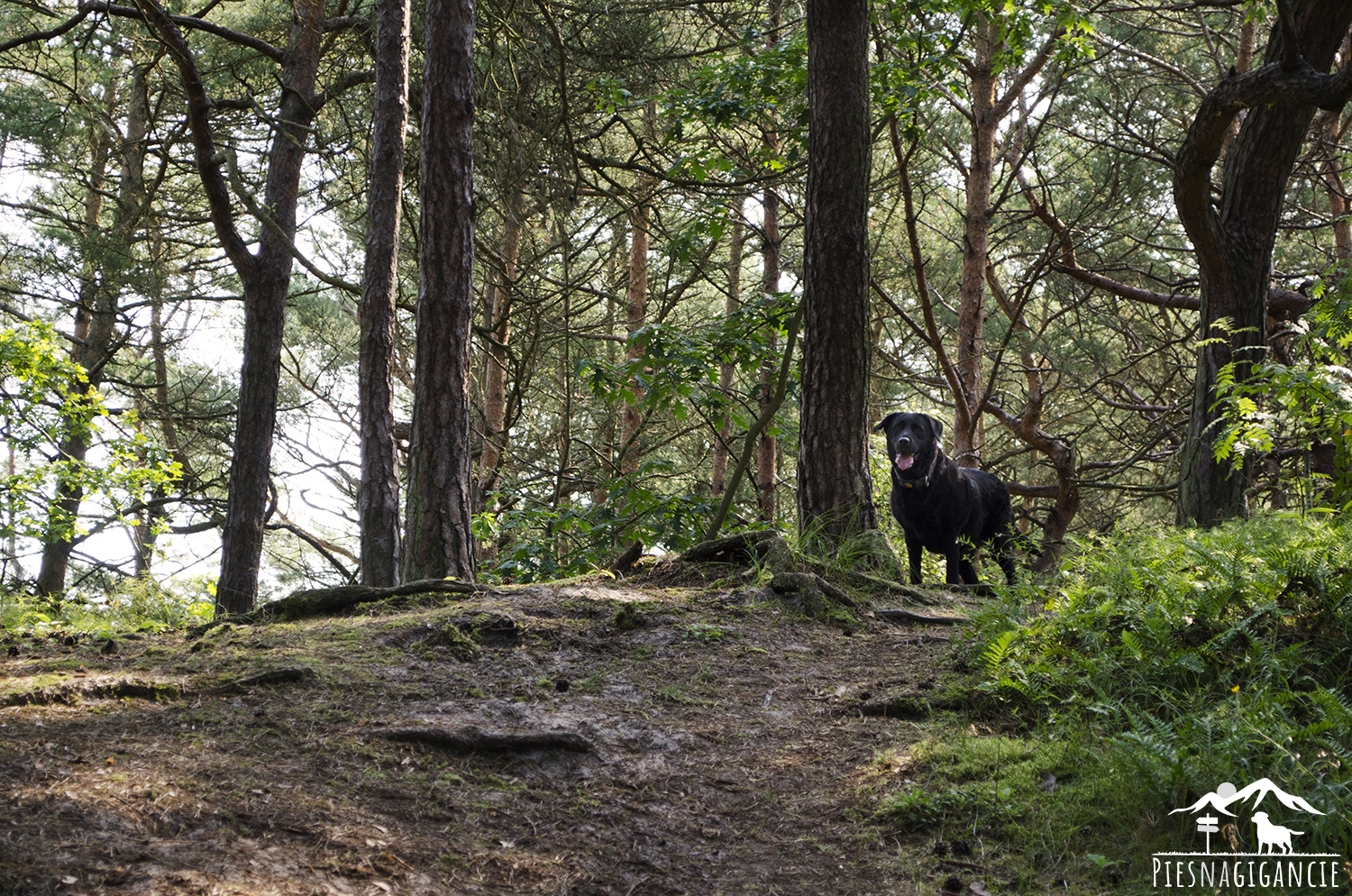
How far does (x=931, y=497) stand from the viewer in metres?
7.87

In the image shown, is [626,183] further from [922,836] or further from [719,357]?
[922,836]

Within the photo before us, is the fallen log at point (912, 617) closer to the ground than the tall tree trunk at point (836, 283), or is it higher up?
closer to the ground

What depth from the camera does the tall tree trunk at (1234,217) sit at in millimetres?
6754

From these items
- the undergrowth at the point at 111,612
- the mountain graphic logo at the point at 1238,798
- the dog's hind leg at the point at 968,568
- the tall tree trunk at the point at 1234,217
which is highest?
the tall tree trunk at the point at 1234,217

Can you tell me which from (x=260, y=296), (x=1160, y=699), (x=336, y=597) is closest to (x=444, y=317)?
(x=336, y=597)

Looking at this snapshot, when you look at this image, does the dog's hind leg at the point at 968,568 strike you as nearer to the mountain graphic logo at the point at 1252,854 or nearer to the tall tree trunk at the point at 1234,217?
the tall tree trunk at the point at 1234,217

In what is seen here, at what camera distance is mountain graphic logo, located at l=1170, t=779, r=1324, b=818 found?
2.13m

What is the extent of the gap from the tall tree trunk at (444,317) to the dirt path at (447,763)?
1.92m

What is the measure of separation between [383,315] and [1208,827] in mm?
7296

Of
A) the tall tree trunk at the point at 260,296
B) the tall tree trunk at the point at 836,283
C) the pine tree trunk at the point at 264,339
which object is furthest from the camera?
the pine tree trunk at the point at 264,339

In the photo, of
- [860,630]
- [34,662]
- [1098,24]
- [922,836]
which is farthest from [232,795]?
[1098,24]

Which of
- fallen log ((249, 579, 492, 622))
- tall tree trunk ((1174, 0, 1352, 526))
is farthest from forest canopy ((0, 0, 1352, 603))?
fallen log ((249, 579, 492, 622))

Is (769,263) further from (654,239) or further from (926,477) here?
(926,477)

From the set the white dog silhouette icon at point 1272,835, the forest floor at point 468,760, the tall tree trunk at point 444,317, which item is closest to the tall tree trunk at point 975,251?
the tall tree trunk at point 444,317
